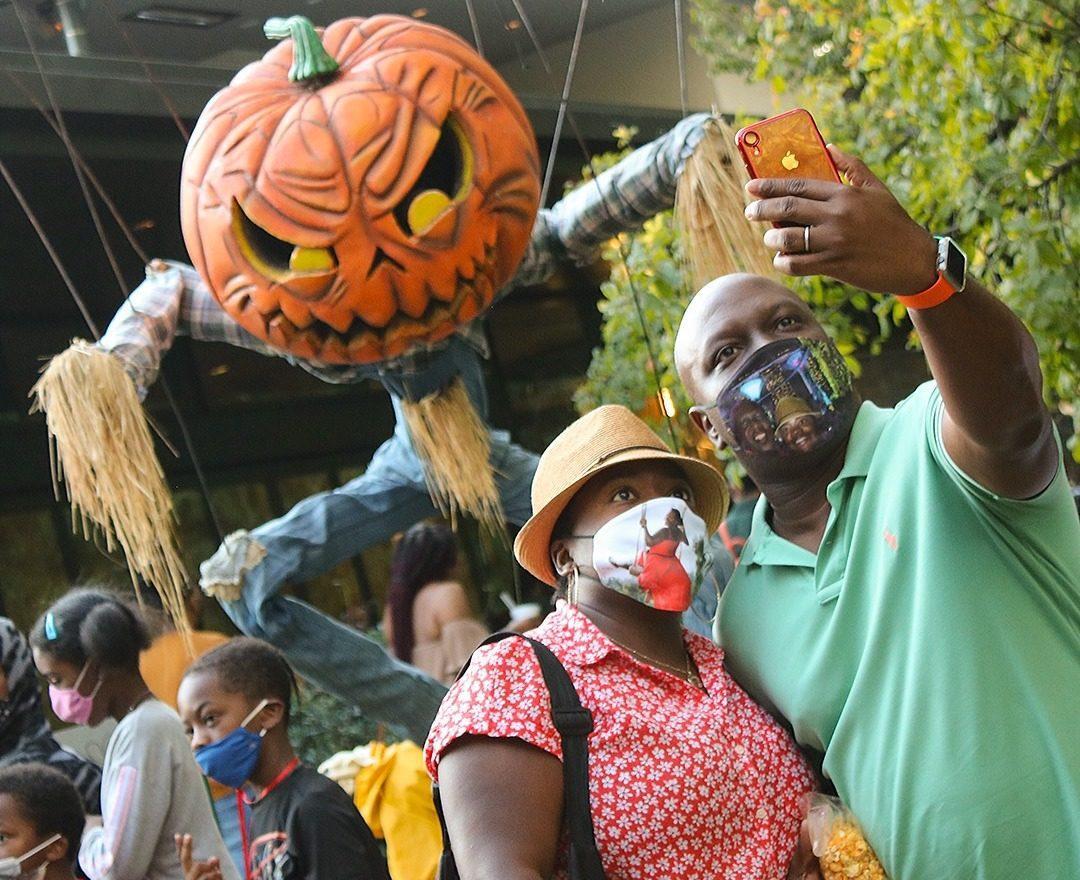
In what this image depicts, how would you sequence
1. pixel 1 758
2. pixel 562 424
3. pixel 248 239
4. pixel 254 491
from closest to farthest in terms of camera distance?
pixel 248 239
pixel 1 758
pixel 254 491
pixel 562 424

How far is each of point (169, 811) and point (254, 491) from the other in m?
4.12

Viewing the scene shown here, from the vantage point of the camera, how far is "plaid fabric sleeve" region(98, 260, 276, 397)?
124 inches

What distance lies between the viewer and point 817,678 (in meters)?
2.27

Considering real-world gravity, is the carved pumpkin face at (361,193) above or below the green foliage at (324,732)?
above

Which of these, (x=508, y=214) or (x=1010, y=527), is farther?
(x=508, y=214)

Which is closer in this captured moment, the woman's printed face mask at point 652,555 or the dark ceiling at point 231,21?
the woman's printed face mask at point 652,555

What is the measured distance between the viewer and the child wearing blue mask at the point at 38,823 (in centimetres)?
353

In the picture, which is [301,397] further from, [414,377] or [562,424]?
[414,377]

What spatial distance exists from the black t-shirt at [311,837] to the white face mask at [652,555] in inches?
47.6

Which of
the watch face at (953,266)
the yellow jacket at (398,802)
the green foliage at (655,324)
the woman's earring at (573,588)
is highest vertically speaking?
the green foliage at (655,324)

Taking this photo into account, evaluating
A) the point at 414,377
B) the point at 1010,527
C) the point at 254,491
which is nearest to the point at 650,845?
the point at 1010,527

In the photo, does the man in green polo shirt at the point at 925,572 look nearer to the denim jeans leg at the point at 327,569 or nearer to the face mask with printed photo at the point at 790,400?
the face mask with printed photo at the point at 790,400

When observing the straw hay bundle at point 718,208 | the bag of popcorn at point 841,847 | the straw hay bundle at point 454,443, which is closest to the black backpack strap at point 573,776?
the bag of popcorn at point 841,847

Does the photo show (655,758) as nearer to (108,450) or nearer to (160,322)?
(108,450)
